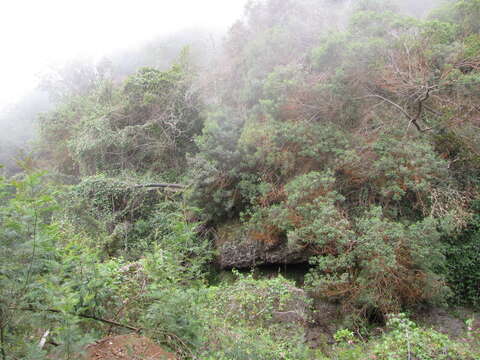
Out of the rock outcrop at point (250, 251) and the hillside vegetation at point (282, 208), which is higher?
the hillside vegetation at point (282, 208)

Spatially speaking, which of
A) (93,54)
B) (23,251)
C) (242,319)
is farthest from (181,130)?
(93,54)

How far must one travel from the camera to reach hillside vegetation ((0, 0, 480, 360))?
3.46 m

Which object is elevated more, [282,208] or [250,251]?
[282,208]

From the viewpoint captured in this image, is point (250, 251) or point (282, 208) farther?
point (250, 251)

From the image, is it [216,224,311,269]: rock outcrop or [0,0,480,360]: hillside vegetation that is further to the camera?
[216,224,311,269]: rock outcrop

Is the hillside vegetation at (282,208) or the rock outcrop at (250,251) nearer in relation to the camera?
the hillside vegetation at (282,208)

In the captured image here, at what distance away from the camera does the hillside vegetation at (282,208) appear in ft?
11.4

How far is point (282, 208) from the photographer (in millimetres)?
7652

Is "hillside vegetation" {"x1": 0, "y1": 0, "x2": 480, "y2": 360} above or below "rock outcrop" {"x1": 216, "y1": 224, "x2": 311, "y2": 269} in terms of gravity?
above

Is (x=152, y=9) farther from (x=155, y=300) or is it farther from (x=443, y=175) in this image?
(x=155, y=300)

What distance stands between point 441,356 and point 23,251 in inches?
164

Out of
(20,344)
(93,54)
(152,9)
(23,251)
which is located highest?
(152,9)

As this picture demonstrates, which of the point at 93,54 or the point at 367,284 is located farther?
the point at 93,54

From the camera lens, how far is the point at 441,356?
3.60 meters
